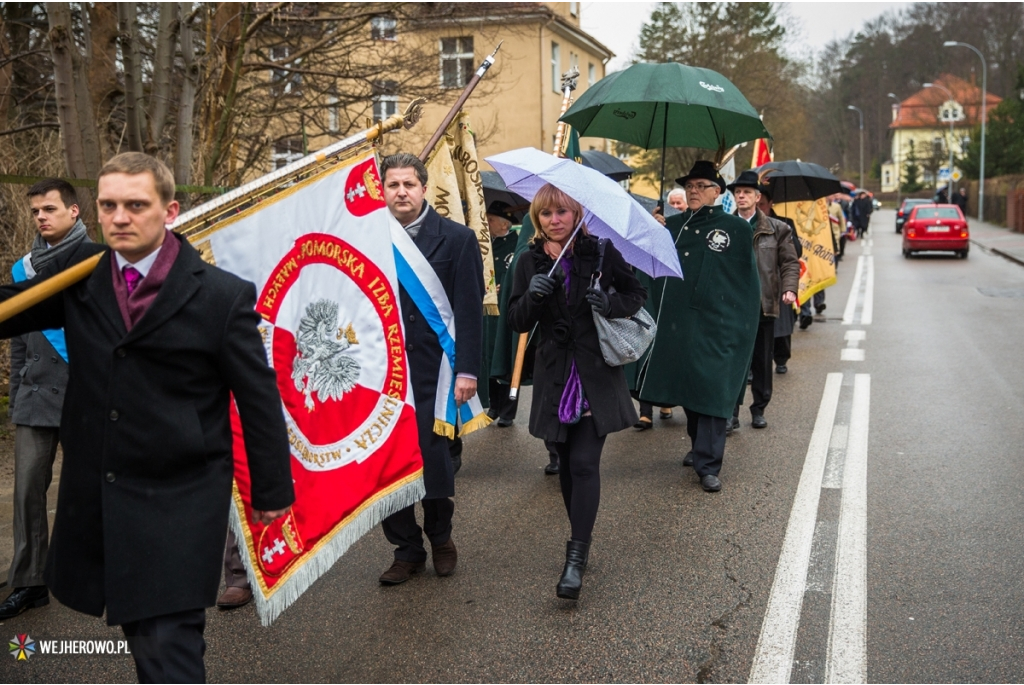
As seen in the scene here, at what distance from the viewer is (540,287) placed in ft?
15.5

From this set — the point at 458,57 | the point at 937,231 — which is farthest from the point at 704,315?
the point at 937,231

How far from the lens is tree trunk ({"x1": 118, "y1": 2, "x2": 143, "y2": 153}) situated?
9539 millimetres

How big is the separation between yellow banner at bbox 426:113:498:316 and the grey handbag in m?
1.71

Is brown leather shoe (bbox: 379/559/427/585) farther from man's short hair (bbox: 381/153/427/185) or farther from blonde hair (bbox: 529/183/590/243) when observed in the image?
man's short hair (bbox: 381/153/427/185)

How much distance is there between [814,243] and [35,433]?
10.6 metres

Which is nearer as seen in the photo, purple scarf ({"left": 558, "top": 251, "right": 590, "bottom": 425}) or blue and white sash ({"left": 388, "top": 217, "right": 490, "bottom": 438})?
blue and white sash ({"left": 388, "top": 217, "right": 490, "bottom": 438})

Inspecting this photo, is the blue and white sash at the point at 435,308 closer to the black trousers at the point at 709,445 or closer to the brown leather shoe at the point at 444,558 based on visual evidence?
the brown leather shoe at the point at 444,558

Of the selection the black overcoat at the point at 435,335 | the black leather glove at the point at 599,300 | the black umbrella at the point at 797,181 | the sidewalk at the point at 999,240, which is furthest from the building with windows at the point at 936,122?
the black overcoat at the point at 435,335

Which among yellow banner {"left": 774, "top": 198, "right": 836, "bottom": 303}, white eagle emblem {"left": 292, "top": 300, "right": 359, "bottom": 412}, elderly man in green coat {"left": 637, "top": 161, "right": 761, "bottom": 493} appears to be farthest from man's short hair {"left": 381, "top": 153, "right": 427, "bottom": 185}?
yellow banner {"left": 774, "top": 198, "right": 836, "bottom": 303}

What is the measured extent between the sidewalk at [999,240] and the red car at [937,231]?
4.44 feet

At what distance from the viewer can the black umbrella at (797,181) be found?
39.7 feet

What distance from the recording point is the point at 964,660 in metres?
3.99

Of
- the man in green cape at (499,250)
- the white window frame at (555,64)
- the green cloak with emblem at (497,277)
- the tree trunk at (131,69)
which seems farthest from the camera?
the white window frame at (555,64)

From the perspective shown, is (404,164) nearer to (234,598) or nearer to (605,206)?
(605,206)
